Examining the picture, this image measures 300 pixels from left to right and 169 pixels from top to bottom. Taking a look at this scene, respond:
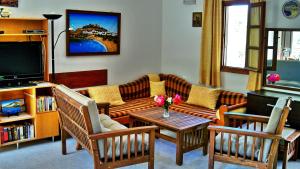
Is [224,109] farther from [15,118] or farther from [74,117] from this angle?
[15,118]

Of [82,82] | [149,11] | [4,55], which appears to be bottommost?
[82,82]

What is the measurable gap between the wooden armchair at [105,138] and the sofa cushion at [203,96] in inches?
80.2

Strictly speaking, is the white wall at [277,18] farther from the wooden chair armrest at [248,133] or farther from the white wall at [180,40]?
the wooden chair armrest at [248,133]

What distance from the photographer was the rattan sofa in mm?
5053

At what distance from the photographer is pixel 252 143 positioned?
11.5 feet

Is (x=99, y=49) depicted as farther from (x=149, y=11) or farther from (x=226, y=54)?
(x=226, y=54)

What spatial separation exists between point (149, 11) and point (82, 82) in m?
1.86

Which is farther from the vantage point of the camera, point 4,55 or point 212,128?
point 4,55

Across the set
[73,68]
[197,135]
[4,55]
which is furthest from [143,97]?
[4,55]

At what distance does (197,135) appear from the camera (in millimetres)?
4465

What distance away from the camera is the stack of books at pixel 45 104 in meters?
Result: 4.72

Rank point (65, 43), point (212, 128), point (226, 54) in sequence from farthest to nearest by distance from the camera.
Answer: point (226, 54)
point (65, 43)
point (212, 128)

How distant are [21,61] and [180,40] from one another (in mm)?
2859

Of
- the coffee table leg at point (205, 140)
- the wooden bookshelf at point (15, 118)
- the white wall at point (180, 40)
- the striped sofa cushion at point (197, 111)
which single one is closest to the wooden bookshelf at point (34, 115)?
the wooden bookshelf at point (15, 118)
